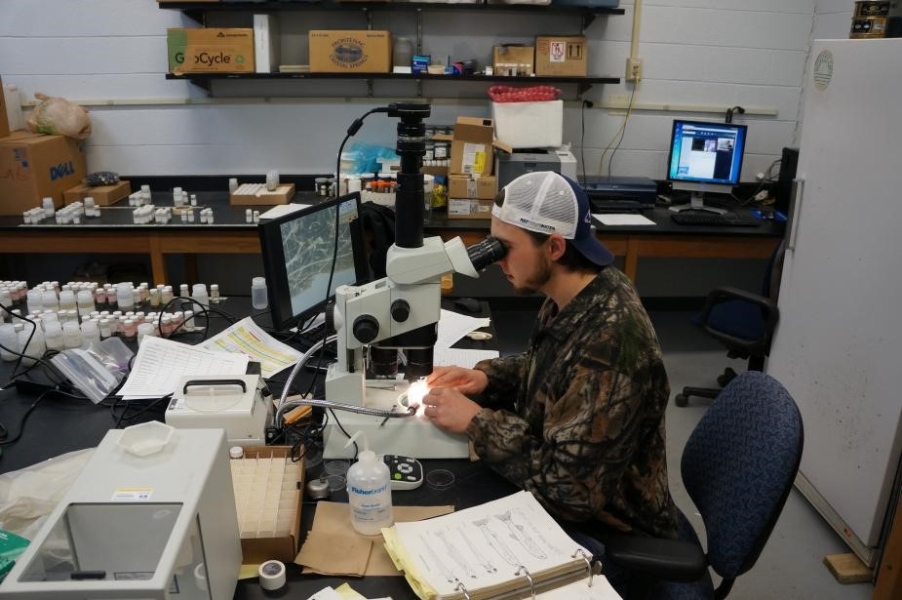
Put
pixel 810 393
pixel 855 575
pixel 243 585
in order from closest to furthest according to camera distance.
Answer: pixel 243 585, pixel 855 575, pixel 810 393

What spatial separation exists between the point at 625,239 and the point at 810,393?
1.28m

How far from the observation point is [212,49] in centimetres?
371

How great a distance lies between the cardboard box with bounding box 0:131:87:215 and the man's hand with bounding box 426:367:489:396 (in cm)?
294

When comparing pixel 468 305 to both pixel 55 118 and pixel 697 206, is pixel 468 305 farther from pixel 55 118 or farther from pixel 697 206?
pixel 55 118

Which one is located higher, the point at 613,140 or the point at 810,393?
the point at 613,140

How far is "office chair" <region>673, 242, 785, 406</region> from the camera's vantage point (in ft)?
9.48

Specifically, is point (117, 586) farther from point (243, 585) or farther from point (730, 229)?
point (730, 229)

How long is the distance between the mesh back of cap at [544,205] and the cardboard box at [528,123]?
237cm

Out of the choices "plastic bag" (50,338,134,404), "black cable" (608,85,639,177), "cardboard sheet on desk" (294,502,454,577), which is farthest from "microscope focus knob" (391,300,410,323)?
"black cable" (608,85,639,177)

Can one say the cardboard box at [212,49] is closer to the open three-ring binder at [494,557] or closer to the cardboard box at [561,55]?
the cardboard box at [561,55]

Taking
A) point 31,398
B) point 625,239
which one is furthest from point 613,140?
point 31,398

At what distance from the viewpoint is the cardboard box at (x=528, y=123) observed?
A: 12.4 feet

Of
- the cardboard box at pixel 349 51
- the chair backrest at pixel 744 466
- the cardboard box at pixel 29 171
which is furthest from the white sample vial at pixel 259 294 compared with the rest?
the cardboard box at pixel 29 171

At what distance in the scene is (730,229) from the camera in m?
3.64
